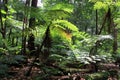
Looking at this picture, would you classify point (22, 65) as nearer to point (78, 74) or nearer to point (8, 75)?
point (8, 75)

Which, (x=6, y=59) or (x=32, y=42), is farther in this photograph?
(x=32, y=42)

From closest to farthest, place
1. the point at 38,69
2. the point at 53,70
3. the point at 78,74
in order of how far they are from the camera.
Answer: the point at 78,74
the point at 53,70
the point at 38,69

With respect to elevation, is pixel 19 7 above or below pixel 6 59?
above

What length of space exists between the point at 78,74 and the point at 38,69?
57.1 inches

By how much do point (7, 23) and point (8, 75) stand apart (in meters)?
4.41

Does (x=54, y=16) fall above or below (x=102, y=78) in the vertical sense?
above

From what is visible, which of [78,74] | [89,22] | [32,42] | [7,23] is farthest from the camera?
[89,22]

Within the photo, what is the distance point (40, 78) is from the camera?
590 cm

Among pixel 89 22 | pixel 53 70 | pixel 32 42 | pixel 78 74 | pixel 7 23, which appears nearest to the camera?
pixel 78 74

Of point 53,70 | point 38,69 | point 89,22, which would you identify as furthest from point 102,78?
point 89,22

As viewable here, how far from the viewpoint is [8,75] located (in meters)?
6.29

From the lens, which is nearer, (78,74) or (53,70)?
(78,74)

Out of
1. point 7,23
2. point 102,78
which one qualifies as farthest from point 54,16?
point 7,23

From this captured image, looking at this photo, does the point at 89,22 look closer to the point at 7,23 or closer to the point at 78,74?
the point at 7,23
